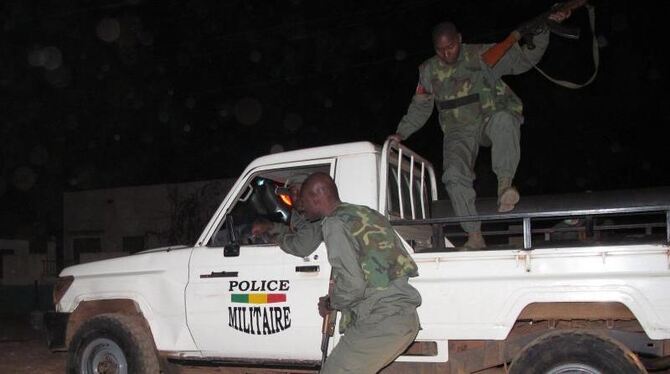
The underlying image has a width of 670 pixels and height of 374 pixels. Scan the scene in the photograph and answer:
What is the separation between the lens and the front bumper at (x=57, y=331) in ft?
18.4

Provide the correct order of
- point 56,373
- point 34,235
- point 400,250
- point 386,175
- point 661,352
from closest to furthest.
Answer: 1. point 400,250
2. point 661,352
3. point 386,175
4. point 56,373
5. point 34,235

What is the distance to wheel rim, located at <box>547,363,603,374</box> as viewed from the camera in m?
3.84

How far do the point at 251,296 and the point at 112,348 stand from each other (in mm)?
1417

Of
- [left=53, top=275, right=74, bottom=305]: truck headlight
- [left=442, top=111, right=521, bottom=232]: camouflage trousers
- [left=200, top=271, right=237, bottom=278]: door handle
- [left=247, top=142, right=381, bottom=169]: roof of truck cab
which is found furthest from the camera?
[left=53, top=275, right=74, bottom=305]: truck headlight

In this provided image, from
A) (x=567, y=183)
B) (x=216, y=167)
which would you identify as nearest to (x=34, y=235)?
(x=216, y=167)

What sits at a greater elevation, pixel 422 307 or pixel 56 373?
pixel 422 307

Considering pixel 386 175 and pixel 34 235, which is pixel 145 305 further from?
pixel 34 235

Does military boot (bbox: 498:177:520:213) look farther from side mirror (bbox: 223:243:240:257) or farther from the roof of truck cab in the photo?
side mirror (bbox: 223:243:240:257)

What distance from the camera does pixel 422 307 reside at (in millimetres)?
4289

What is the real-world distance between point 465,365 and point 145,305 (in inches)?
102

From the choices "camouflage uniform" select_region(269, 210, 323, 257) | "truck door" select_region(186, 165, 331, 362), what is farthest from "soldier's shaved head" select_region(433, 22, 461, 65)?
"camouflage uniform" select_region(269, 210, 323, 257)

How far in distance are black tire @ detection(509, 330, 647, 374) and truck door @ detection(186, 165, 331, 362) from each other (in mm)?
1430

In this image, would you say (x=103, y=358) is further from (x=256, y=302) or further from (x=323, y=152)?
(x=323, y=152)

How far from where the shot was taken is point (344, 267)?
3533 millimetres
